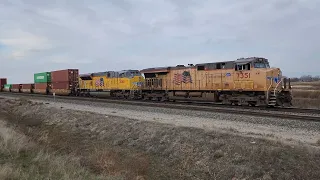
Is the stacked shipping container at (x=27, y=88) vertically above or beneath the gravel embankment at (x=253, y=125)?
above

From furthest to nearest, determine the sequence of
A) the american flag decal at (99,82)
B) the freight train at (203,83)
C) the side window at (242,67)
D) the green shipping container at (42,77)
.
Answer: the green shipping container at (42,77) → the american flag decal at (99,82) → the side window at (242,67) → the freight train at (203,83)

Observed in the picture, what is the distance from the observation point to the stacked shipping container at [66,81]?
42250 millimetres

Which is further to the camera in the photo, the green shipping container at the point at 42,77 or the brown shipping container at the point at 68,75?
the green shipping container at the point at 42,77

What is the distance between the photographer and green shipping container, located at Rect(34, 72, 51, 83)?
48.2m

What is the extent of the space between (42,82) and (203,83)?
33320 mm

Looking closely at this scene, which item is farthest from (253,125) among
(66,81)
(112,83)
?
(66,81)

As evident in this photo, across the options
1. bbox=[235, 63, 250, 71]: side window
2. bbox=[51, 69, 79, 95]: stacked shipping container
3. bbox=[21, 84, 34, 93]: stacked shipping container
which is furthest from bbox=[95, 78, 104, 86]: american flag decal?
bbox=[21, 84, 34, 93]: stacked shipping container

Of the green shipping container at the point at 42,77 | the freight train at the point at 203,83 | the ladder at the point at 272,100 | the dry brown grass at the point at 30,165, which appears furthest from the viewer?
the green shipping container at the point at 42,77

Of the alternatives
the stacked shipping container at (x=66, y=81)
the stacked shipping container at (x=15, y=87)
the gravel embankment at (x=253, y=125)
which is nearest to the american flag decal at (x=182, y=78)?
the gravel embankment at (x=253, y=125)

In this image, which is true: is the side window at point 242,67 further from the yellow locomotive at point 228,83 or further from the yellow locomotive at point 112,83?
the yellow locomotive at point 112,83

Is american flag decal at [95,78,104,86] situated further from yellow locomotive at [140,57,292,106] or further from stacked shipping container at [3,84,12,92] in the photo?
stacked shipping container at [3,84,12,92]

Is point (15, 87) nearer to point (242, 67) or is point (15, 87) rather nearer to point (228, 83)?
point (228, 83)

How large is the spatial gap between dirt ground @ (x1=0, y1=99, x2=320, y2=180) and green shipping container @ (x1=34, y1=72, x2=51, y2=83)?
33.6 m

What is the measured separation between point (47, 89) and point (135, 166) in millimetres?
41421
